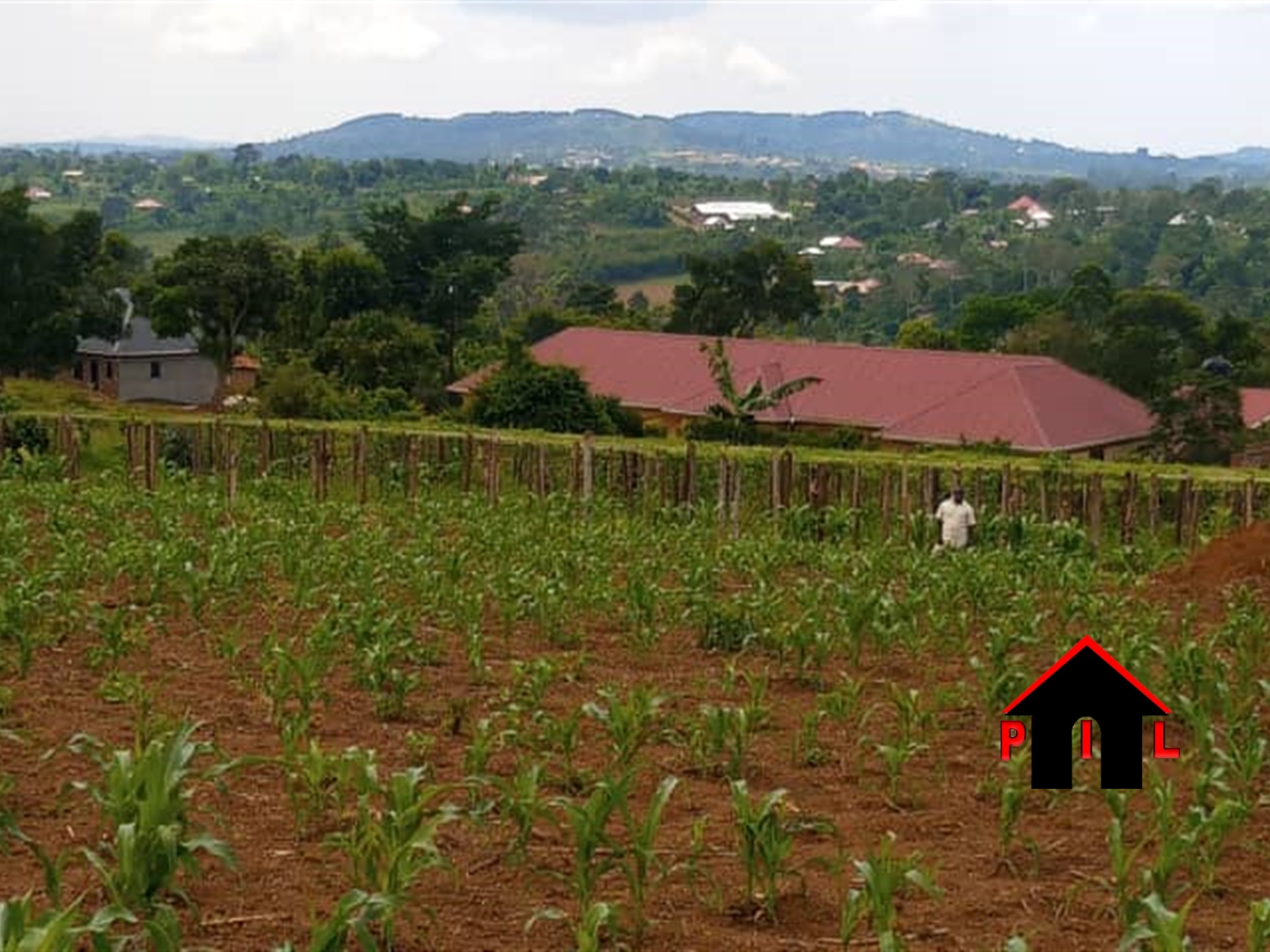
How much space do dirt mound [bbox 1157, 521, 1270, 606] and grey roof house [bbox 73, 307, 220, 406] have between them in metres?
41.5

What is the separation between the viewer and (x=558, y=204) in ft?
384

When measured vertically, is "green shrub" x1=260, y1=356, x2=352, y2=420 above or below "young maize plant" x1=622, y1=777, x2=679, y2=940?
below

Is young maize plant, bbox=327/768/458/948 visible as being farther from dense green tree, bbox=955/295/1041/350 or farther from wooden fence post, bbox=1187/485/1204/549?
dense green tree, bbox=955/295/1041/350

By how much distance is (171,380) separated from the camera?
56.8 meters

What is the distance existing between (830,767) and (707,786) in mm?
763

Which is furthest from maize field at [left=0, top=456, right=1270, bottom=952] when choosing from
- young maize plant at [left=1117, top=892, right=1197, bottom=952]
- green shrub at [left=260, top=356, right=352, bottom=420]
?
green shrub at [left=260, top=356, right=352, bottom=420]

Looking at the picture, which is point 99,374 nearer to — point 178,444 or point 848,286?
point 178,444

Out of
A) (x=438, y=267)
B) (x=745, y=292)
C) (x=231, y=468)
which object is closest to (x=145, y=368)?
(x=438, y=267)

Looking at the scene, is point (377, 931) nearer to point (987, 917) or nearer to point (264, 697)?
point (987, 917)

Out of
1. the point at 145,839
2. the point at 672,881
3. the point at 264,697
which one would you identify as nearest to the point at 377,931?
the point at 145,839

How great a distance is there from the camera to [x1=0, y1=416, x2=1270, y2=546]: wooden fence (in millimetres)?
22547

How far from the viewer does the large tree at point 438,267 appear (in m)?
50.4

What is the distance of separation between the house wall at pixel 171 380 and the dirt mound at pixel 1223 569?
42305 millimetres

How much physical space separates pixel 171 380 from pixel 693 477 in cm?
3538
